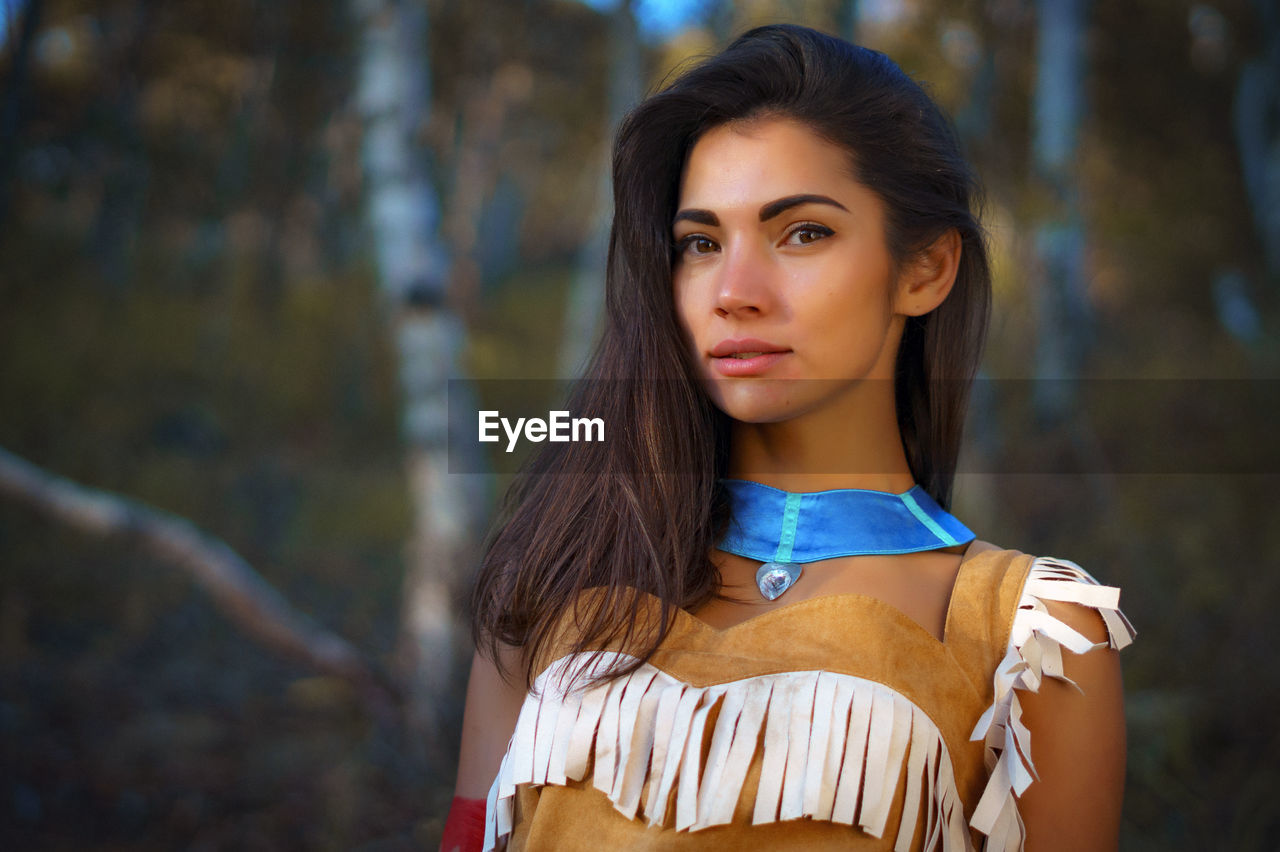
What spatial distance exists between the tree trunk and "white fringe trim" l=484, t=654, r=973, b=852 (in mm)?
2864

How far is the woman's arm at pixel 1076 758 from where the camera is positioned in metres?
1.41

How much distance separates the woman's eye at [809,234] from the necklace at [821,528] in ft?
1.42

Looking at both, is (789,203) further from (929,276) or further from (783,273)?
(929,276)

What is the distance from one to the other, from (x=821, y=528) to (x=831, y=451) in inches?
5.9

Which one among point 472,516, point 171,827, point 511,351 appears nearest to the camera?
point 171,827

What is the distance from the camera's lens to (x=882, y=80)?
1.68 meters

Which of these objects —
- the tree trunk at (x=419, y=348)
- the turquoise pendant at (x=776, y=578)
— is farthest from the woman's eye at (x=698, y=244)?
the tree trunk at (x=419, y=348)

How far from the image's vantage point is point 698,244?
1.68 m

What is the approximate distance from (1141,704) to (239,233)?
14802 millimetres

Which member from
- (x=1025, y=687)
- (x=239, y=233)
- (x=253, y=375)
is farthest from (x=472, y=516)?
(x=239, y=233)

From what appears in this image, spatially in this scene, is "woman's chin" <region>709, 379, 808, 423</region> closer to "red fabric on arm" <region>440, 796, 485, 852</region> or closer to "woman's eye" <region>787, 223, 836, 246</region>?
"woman's eye" <region>787, 223, 836, 246</region>

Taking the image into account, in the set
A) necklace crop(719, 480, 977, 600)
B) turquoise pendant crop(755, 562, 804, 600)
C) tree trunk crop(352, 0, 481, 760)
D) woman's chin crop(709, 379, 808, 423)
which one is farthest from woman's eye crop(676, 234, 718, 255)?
tree trunk crop(352, 0, 481, 760)

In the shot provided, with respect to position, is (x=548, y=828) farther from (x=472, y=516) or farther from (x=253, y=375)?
(x=253, y=375)

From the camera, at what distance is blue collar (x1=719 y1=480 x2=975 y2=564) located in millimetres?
1605
